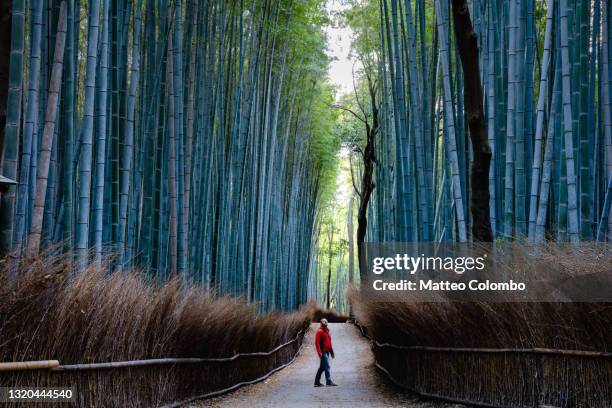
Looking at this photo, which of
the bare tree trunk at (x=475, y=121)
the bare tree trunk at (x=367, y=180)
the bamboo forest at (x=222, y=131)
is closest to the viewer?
the bamboo forest at (x=222, y=131)

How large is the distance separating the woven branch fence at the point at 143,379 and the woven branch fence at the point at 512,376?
75.2 inches

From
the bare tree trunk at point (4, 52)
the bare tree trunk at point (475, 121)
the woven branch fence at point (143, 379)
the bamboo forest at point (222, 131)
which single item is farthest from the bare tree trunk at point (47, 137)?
the bare tree trunk at point (475, 121)

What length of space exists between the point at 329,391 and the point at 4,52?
5.19 m

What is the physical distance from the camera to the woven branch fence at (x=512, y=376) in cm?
407

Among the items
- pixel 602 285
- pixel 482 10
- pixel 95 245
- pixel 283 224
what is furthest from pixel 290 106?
pixel 602 285

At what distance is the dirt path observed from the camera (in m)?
6.46

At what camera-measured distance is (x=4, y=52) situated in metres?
3.82

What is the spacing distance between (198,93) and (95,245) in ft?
10.6

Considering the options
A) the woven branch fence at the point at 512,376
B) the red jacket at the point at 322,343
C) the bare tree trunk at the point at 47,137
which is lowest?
the red jacket at the point at 322,343

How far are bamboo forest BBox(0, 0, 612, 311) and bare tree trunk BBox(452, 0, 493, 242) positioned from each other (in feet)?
0.05

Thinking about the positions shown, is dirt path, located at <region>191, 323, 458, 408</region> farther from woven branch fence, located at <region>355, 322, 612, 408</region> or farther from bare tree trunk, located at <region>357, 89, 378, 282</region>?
bare tree trunk, located at <region>357, 89, 378, 282</region>

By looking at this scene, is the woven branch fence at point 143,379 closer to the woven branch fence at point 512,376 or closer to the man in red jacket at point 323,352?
the man in red jacket at point 323,352

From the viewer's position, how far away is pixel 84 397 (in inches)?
152

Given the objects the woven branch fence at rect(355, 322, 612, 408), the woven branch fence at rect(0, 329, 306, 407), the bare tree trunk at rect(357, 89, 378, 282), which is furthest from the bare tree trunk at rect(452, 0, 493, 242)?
the bare tree trunk at rect(357, 89, 378, 282)
